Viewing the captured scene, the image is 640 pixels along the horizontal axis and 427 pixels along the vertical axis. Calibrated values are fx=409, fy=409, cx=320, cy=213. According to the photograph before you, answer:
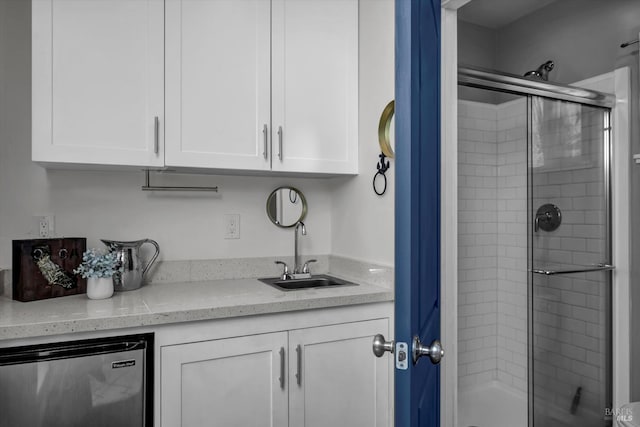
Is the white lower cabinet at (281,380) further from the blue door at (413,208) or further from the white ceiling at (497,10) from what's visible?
the white ceiling at (497,10)

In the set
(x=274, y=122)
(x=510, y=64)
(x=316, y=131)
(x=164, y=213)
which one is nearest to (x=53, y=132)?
(x=164, y=213)

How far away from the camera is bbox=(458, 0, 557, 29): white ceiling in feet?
8.67

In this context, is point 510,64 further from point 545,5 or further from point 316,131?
point 316,131

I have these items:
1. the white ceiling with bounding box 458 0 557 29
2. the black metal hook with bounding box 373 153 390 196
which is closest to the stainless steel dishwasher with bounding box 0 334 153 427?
the black metal hook with bounding box 373 153 390 196

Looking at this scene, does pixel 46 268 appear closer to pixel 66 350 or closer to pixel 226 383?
pixel 66 350

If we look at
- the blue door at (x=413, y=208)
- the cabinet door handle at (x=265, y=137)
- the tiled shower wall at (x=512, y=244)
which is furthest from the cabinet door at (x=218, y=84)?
the tiled shower wall at (x=512, y=244)

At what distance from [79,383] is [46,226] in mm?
877

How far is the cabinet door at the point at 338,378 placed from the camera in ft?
5.73

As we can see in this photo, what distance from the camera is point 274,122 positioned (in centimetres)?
208

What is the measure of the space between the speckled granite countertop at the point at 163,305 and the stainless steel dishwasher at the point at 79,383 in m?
0.07

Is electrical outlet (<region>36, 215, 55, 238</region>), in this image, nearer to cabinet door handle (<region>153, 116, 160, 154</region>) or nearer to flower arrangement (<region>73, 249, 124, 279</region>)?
flower arrangement (<region>73, 249, 124, 279</region>)

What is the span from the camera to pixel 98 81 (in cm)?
173

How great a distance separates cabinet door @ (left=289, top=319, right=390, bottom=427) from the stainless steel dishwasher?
59cm

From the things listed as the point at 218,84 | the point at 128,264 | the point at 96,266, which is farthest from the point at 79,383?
the point at 218,84
